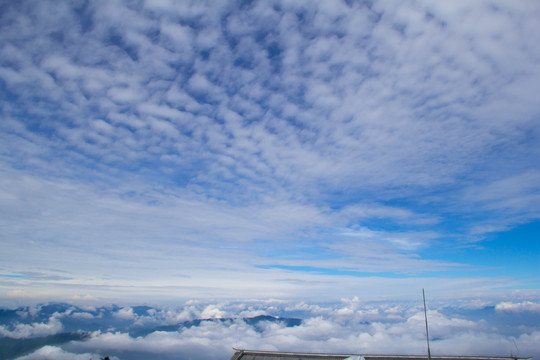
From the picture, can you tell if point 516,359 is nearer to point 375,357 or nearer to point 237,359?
point 375,357

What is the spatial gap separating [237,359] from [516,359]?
173ft

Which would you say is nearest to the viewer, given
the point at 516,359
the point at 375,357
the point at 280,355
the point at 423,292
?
the point at 423,292

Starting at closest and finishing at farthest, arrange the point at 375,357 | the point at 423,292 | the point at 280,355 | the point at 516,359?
the point at 423,292, the point at 516,359, the point at 375,357, the point at 280,355

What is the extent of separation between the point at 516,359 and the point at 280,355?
4441 cm

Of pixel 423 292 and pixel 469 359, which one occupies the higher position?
pixel 423 292

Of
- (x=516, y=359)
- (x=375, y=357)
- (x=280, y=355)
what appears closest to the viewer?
(x=516, y=359)

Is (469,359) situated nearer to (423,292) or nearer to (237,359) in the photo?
(237,359)

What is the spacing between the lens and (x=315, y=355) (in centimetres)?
5775

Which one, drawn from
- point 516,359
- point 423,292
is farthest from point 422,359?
point 423,292

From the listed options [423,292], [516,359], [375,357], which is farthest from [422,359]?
[423,292]

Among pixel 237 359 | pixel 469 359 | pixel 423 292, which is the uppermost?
pixel 423 292

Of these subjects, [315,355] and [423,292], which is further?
[315,355]

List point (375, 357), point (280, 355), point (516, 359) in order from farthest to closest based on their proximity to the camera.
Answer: point (280, 355) → point (375, 357) → point (516, 359)

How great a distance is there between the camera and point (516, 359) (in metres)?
50.8
